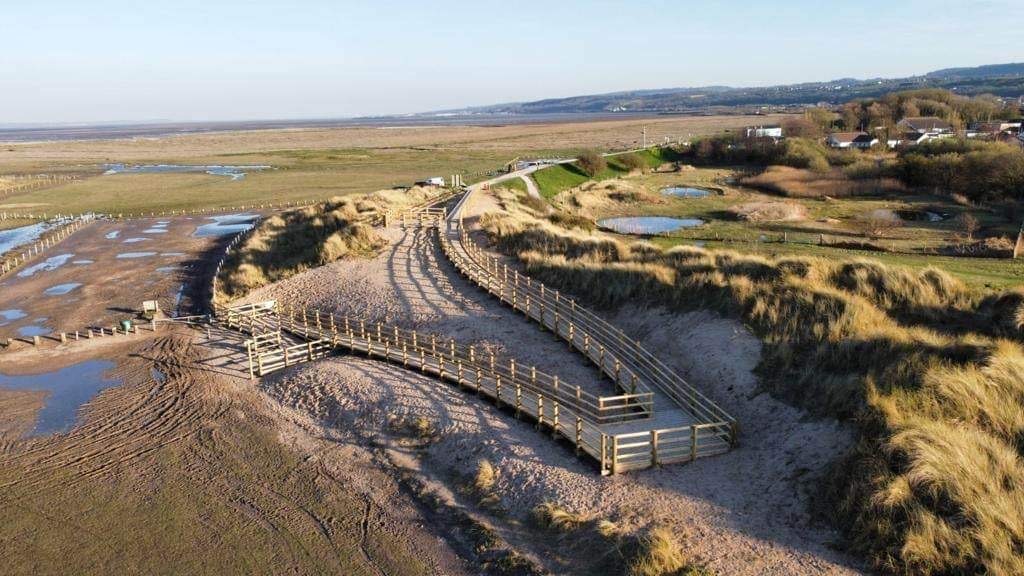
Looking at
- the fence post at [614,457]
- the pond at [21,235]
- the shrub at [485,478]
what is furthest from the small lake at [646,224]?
the pond at [21,235]

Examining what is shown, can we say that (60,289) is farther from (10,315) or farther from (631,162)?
(631,162)

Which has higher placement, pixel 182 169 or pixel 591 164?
pixel 591 164

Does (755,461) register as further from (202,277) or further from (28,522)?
(202,277)

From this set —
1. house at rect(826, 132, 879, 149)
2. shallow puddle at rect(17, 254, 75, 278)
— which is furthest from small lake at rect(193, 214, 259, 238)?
house at rect(826, 132, 879, 149)

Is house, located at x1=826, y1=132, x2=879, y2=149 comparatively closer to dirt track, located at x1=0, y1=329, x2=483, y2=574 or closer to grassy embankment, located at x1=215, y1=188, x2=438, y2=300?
grassy embankment, located at x1=215, y1=188, x2=438, y2=300

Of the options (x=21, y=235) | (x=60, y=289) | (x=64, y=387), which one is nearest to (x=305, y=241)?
(x=60, y=289)

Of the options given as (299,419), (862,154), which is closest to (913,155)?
(862,154)

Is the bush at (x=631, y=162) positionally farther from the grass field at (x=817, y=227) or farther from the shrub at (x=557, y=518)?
the shrub at (x=557, y=518)

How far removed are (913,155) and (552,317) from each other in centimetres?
5561

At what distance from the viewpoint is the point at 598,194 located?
66625mm

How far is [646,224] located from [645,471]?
38793mm

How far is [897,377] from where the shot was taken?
15633mm

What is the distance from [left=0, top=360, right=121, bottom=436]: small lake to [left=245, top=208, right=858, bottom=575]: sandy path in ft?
20.5

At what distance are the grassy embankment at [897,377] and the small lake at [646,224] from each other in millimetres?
20374
